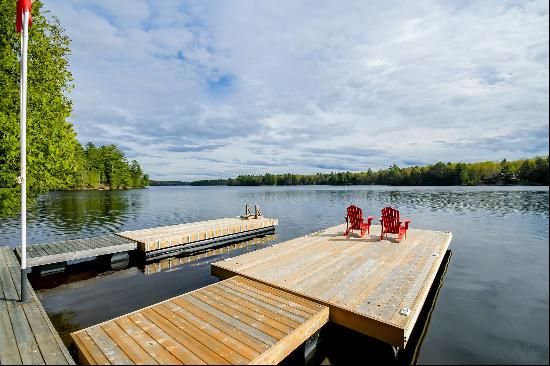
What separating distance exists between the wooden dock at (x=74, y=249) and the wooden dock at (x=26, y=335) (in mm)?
3299

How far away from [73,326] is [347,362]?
6313 millimetres

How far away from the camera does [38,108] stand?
10.9m

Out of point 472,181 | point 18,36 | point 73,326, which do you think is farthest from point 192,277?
point 472,181

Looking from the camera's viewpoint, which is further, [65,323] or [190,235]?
[190,235]

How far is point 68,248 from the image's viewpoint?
10.5 m

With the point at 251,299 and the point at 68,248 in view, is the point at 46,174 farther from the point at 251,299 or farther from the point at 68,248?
the point at 251,299

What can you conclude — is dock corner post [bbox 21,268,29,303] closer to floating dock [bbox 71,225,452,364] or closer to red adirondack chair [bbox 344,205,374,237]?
floating dock [bbox 71,225,452,364]

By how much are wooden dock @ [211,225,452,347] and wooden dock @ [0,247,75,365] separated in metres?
3.86

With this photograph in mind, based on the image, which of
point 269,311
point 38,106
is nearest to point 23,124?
point 269,311

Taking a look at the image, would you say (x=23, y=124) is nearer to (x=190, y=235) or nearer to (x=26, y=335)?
(x=26, y=335)

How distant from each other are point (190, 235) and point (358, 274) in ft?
27.5

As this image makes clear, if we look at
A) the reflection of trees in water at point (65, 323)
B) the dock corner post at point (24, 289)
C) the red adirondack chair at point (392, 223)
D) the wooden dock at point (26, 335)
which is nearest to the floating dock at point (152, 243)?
the reflection of trees in water at point (65, 323)

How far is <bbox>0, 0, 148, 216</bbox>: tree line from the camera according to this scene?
393 inches

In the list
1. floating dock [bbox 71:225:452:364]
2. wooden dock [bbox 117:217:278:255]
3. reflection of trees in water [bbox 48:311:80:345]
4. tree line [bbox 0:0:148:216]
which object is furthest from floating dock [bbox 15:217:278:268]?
floating dock [bbox 71:225:452:364]
